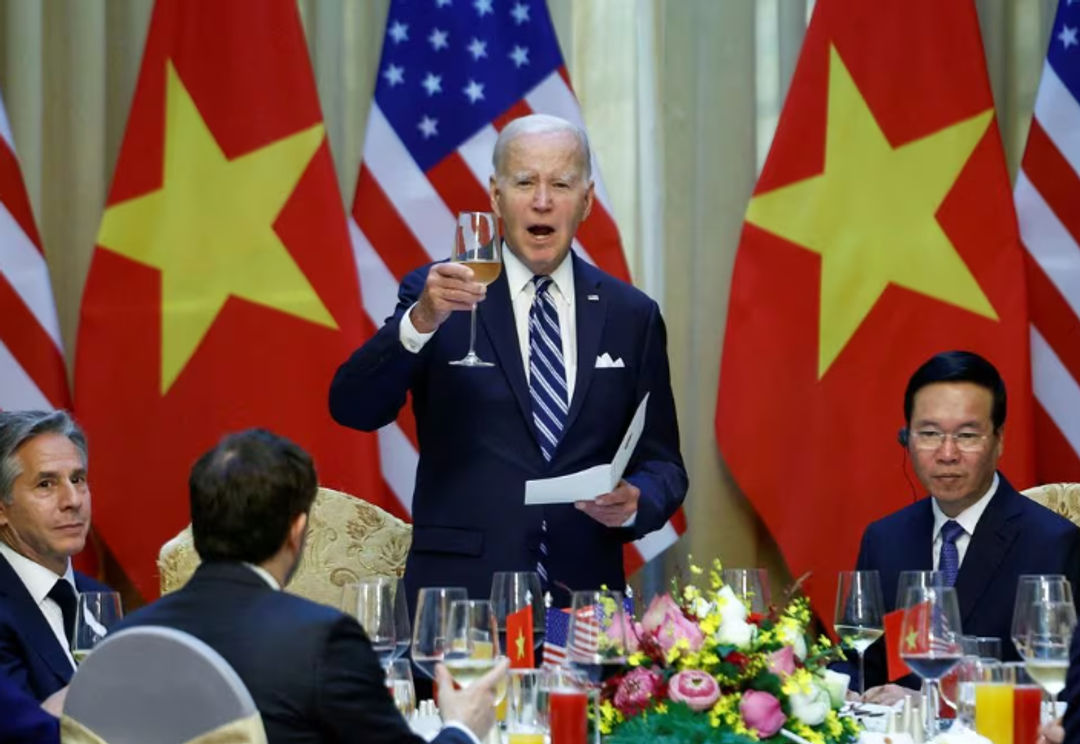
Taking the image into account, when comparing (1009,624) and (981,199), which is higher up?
(981,199)

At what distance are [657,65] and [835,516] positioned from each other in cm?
159

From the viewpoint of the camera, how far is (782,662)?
2729mm

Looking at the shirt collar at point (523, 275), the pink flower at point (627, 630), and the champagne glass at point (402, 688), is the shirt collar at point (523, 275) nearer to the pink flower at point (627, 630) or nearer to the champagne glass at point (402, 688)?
the champagne glass at point (402, 688)

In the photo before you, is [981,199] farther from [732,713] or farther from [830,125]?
[732,713]

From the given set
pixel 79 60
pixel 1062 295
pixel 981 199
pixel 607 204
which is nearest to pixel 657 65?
pixel 607 204

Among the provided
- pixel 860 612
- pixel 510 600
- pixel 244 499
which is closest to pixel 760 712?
pixel 510 600

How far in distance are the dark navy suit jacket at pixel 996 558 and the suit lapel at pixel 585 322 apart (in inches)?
34.3

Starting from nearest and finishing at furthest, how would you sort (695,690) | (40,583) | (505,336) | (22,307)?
(695,690) < (40,583) < (505,336) < (22,307)

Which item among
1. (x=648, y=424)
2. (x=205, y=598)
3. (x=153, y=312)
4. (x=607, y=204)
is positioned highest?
(x=607, y=204)

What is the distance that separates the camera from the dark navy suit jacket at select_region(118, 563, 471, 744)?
2240 millimetres

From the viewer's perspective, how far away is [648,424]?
411cm

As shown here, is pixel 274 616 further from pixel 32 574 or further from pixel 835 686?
pixel 32 574

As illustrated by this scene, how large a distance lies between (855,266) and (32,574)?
9.15 feet

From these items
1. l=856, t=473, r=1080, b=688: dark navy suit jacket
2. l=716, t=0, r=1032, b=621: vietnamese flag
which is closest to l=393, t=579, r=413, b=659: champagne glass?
l=856, t=473, r=1080, b=688: dark navy suit jacket
